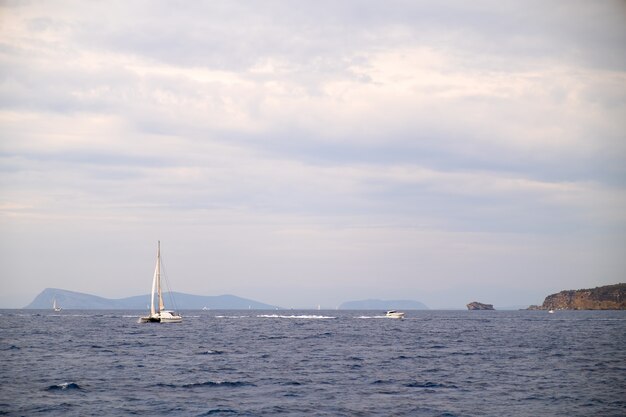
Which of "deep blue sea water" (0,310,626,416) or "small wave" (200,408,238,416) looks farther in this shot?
"deep blue sea water" (0,310,626,416)

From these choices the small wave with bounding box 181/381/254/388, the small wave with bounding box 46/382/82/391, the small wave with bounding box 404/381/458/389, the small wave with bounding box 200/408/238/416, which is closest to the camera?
the small wave with bounding box 200/408/238/416

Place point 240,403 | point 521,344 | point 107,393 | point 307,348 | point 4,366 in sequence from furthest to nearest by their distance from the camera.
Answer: point 521,344
point 307,348
point 4,366
point 107,393
point 240,403

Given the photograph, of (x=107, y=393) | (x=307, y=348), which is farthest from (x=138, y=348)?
(x=107, y=393)

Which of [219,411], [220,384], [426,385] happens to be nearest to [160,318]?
[220,384]

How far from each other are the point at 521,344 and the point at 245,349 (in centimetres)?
4576

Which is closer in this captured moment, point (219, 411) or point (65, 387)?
point (219, 411)

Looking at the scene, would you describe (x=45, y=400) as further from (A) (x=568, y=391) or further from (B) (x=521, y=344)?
(B) (x=521, y=344)

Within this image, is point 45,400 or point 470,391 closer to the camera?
point 45,400

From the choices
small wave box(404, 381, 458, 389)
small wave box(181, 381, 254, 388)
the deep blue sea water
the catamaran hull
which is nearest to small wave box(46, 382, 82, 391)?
the deep blue sea water

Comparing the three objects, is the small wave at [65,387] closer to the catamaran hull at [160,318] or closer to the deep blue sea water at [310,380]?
the deep blue sea water at [310,380]

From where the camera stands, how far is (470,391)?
58750mm

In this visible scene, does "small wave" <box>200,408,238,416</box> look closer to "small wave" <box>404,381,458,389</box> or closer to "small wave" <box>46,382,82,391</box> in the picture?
"small wave" <box>46,382,82,391</box>

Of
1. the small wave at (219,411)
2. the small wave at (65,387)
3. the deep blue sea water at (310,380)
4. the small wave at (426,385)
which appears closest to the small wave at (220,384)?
the deep blue sea water at (310,380)

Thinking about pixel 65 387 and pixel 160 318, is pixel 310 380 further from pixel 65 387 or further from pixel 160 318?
pixel 160 318
